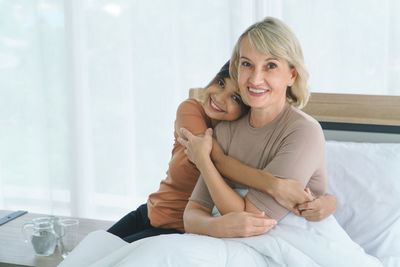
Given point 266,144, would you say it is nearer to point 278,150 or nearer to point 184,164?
point 278,150

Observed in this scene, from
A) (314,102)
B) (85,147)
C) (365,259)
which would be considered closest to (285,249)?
(365,259)

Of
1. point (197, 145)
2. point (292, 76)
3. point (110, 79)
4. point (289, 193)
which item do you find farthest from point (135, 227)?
point (110, 79)

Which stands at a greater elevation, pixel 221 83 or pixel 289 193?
pixel 221 83

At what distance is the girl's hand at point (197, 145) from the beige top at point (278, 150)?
0.23ft

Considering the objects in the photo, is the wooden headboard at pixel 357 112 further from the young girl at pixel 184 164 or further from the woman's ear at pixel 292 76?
the woman's ear at pixel 292 76

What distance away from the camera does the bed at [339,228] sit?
1.29 meters

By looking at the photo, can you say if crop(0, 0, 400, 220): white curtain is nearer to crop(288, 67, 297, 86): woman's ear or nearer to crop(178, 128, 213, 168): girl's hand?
crop(288, 67, 297, 86): woman's ear

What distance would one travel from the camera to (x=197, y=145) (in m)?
1.55

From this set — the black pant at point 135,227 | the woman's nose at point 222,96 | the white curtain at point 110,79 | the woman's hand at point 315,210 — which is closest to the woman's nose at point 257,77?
the woman's nose at point 222,96

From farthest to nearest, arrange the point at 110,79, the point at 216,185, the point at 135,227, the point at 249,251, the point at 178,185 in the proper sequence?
the point at 110,79, the point at 135,227, the point at 178,185, the point at 216,185, the point at 249,251

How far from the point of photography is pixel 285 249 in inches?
52.1

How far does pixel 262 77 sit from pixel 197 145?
30 cm

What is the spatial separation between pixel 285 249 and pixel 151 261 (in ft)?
1.21

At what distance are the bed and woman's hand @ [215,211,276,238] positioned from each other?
19 millimetres
